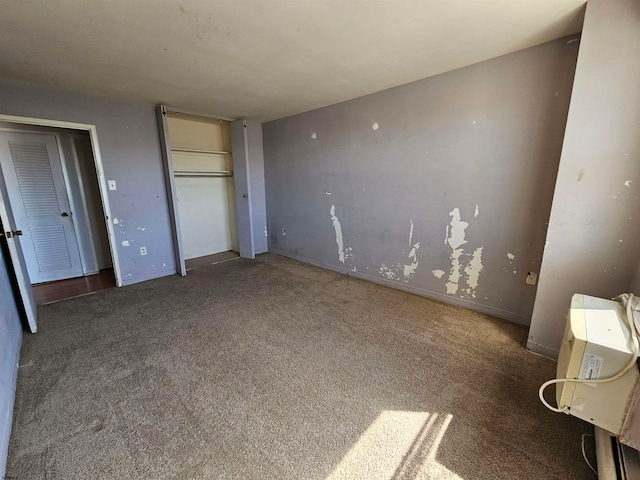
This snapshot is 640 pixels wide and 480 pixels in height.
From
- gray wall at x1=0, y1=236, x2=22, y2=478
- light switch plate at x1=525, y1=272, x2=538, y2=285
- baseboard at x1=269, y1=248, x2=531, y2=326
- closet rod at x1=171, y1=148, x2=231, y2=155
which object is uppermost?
closet rod at x1=171, y1=148, x2=231, y2=155

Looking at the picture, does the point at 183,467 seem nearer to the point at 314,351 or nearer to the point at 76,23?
the point at 314,351

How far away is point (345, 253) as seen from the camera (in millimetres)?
3805

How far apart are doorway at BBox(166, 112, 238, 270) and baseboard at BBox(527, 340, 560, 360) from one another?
14.0ft

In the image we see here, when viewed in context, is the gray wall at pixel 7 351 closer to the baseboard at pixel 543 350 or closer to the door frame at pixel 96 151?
the door frame at pixel 96 151

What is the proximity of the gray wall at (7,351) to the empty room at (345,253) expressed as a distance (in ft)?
0.11

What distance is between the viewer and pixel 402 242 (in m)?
3.16

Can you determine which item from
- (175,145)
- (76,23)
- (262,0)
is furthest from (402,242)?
(175,145)

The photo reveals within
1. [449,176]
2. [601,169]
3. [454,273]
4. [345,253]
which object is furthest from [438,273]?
[601,169]

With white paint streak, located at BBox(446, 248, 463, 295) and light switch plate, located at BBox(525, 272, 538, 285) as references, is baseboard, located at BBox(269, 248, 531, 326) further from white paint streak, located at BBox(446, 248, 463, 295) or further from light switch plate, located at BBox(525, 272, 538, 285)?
light switch plate, located at BBox(525, 272, 538, 285)

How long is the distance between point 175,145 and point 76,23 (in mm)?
2639

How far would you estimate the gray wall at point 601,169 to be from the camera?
1.58 metres

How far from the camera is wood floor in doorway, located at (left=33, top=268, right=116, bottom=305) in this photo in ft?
10.4

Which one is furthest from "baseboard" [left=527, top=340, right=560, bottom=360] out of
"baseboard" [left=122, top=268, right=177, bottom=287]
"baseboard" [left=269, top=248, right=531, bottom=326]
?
"baseboard" [left=122, top=268, right=177, bottom=287]

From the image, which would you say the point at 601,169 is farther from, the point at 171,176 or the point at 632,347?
the point at 171,176
